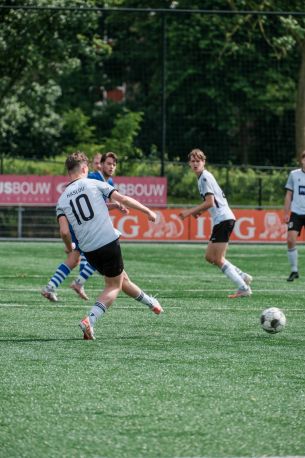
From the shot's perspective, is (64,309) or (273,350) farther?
(64,309)

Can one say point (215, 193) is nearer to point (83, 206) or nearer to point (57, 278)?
point (57, 278)

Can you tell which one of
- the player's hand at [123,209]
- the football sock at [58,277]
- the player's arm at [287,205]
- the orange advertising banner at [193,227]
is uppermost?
the player's hand at [123,209]

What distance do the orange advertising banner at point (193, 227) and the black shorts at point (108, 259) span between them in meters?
19.6

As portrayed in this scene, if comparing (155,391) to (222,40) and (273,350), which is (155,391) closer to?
(273,350)

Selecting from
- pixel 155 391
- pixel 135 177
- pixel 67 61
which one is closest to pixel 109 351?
pixel 155 391

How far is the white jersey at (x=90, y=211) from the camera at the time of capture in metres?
10.1

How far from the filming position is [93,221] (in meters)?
10.2

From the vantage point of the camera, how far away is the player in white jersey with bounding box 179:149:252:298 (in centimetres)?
1463

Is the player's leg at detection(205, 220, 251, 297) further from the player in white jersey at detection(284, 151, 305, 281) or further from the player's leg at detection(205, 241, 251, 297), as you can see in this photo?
the player in white jersey at detection(284, 151, 305, 281)

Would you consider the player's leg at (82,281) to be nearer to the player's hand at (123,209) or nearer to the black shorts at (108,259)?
the player's hand at (123,209)

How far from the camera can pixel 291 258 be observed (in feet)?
61.6

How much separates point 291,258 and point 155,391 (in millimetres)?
11603

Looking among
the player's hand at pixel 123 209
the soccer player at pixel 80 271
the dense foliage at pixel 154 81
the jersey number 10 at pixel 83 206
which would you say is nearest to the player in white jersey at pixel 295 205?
the soccer player at pixel 80 271

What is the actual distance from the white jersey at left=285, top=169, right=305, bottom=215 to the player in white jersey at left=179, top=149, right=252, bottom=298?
337 centimetres
